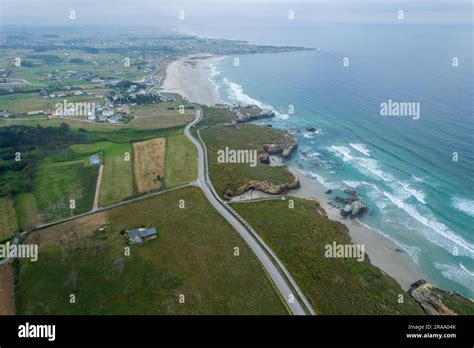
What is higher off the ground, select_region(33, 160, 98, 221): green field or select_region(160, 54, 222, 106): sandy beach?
select_region(160, 54, 222, 106): sandy beach

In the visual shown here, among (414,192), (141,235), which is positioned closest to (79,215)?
(141,235)

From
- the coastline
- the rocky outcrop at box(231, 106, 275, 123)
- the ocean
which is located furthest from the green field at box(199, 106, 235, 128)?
the coastline

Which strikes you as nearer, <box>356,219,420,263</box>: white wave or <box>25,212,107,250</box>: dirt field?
<box>25,212,107,250</box>: dirt field

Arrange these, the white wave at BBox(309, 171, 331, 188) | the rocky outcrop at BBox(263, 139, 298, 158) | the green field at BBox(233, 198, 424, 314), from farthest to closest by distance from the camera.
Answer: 1. the rocky outcrop at BBox(263, 139, 298, 158)
2. the white wave at BBox(309, 171, 331, 188)
3. the green field at BBox(233, 198, 424, 314)

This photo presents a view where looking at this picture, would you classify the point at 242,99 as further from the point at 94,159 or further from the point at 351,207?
the point at 351,207

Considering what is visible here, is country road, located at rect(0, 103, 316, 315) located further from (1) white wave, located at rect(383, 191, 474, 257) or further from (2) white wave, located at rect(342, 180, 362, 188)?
(2) white wave, located at rect(342, 180, 362, 188)

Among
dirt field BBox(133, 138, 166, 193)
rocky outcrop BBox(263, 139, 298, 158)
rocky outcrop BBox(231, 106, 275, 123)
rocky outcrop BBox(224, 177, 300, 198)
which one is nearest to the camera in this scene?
rocky outcrop BBox(224, 177, 300, 198)

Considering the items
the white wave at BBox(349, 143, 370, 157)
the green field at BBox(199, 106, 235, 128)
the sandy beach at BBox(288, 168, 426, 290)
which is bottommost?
the sandy beach at BBox(288, 168, 426, 290)
